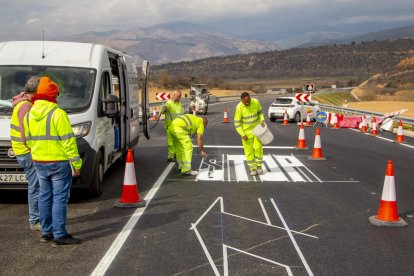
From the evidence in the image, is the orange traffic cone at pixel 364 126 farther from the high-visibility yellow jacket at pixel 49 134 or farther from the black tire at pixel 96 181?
the high-visibility yellow jacket at pixel 49 134

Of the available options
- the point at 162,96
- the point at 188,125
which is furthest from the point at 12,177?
the point at 162,96

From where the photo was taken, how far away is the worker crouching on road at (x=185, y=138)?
1101 centimetres

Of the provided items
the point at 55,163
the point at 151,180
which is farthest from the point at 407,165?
the point at 55,163

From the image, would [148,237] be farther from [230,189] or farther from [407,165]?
[407,165]

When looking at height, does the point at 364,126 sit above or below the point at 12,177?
below

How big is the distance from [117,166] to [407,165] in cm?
697

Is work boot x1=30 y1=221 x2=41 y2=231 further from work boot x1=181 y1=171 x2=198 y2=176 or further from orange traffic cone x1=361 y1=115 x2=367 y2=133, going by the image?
orange traffic cone x1=361 y1=115 x2=367 y2=133

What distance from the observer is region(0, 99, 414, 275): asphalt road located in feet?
18.4

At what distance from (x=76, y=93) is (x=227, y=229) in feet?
11.9

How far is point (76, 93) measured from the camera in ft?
29.4

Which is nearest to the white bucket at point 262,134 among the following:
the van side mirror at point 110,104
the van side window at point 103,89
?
the van side window at point 103,89

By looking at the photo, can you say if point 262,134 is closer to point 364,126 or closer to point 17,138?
point 17,138

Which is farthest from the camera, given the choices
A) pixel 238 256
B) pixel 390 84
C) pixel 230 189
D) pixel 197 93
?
pixel 390 84

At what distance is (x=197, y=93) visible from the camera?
3769 centimetres
